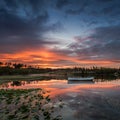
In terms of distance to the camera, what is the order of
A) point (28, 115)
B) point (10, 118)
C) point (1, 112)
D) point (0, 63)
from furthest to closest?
point (0, 63) → point (1, 112) → point (28, 115) → point (10, 118)

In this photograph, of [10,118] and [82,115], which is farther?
[82,115]

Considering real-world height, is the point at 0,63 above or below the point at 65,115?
above

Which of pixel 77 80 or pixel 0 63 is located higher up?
pixel 0 63

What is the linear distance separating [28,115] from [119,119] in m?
7.43

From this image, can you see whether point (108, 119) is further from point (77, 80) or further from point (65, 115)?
point (77, 80)

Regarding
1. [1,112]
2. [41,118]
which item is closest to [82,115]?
[41,118]

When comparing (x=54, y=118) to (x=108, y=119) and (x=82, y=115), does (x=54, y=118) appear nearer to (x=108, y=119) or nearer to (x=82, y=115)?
(x=82, y=115)

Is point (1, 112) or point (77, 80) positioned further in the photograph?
point (77, 80)

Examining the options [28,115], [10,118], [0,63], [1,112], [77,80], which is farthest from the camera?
[0,63]

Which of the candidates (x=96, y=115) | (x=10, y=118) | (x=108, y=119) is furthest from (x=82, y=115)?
(x=10, y=118)

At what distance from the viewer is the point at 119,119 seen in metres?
14.6

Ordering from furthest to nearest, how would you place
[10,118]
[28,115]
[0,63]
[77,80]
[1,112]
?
1. [0,63]
2. [77,80]
3. [1,112]
4. [28,115]
5. [10,118]

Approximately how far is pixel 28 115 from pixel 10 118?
1583mm

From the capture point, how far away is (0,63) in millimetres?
189000
